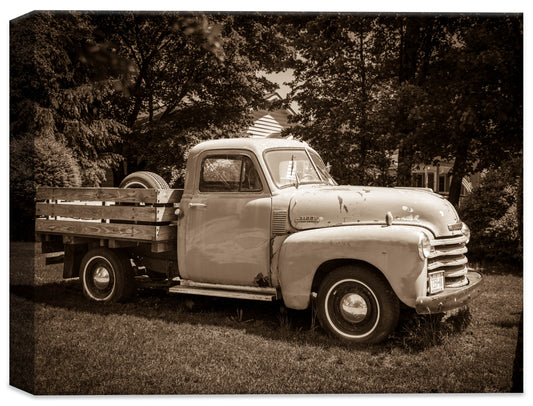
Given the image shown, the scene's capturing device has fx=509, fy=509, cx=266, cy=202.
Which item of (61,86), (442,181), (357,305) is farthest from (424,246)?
(61,86)

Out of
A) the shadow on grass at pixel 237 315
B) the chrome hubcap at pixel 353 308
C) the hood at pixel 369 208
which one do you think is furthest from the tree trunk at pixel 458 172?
the chrome hubcap at pixel 353 308

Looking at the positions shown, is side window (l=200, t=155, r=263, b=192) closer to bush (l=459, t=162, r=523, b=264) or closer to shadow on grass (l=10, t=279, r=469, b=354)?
shadow on grass (l=10, t=279, r=469, b=354)

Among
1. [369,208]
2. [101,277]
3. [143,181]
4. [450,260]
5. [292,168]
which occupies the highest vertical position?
[292,168]

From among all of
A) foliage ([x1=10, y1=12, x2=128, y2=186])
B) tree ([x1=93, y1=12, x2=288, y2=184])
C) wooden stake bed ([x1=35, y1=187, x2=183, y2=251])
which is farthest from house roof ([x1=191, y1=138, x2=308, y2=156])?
foliage ([x1=10, y1=12, x2=128, y2=186])

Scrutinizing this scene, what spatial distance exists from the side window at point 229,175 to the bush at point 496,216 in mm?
2111

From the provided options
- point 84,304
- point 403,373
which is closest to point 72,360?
point 84,304

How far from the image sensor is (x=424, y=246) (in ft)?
12.4

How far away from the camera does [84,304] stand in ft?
17.3

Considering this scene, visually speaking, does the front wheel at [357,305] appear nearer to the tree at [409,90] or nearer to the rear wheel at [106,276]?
the tree at [409,90]

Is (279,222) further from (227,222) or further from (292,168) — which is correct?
(292,168)

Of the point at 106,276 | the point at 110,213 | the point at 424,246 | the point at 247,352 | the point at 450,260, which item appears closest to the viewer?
the point at 424,246

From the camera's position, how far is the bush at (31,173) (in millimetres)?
4199

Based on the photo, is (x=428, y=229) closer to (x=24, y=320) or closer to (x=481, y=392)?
(x=481, y=392)

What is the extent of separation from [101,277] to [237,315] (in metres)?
1.66
